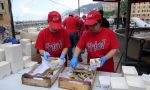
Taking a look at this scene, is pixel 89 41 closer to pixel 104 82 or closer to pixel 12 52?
pixel 104 82

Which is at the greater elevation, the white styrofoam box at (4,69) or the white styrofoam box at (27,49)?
the white styrofoam box at (27,49)

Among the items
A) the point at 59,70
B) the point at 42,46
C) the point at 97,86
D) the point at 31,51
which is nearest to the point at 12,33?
the point at 31,51

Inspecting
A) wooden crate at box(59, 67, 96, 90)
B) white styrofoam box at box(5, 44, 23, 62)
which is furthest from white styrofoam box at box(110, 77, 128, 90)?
white styrofoam box at box(5, 44, 23, 62)

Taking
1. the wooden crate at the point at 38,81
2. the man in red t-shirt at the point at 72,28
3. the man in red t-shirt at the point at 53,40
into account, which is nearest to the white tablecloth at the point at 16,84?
the wooden crate at the point at 38,81

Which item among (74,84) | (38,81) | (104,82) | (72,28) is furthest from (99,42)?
(72,28)

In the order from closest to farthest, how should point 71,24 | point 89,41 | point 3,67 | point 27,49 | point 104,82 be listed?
1. point 104,82
2. point 3,67
3. point 89,41
4. point 27,49
5. point 71,24

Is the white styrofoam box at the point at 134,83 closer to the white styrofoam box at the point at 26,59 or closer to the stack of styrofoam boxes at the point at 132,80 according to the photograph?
the stack of styrofoam boxes at the point at 132,80

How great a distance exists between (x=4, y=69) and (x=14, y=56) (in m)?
0.16

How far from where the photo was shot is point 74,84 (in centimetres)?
146

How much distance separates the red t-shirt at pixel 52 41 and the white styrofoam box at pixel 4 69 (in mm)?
385

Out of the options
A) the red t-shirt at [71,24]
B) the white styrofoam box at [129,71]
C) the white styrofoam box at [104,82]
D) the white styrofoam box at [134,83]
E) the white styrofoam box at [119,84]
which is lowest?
the white styrofoam box at [104,82]

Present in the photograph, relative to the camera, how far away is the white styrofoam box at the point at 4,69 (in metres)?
1.75

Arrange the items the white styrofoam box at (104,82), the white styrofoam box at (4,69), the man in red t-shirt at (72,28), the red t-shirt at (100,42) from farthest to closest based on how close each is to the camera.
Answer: the man in red t-shirt at (72,28)
the red t-shirt at (100,42)
the white styrofoam box at (4,69)
the white styrofoam box at (104,82)

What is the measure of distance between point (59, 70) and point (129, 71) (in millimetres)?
673
